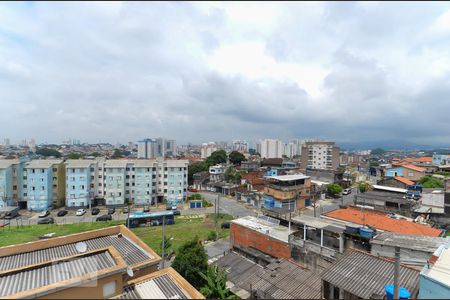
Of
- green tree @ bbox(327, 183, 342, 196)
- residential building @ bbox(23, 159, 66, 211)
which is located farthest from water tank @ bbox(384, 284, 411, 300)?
residential building @ bbox(23, 159, 66, 211)

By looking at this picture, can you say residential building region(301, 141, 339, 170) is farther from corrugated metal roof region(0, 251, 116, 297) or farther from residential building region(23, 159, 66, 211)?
corrugated metal roof region(0, 251, 116, 297)

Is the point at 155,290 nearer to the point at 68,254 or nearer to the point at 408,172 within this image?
the point at 68,254

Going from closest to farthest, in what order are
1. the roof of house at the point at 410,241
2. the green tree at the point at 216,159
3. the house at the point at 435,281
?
the house at the point at 435,281 < the roof of house at the point at 410,241 < the green tree at the point at 216,159

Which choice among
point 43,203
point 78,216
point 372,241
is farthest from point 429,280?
point 43,203

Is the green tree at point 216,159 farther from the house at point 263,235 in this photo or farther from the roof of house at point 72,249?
the roof of house at point 72,249

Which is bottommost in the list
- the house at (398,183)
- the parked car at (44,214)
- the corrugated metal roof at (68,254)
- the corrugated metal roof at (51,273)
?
the parked car at (44,214)

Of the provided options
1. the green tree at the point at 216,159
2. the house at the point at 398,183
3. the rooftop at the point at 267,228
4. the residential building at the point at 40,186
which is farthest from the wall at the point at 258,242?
the green tree at the point at 216,159

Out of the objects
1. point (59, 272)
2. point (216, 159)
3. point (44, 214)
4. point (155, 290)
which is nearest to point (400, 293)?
point (155, 290)
